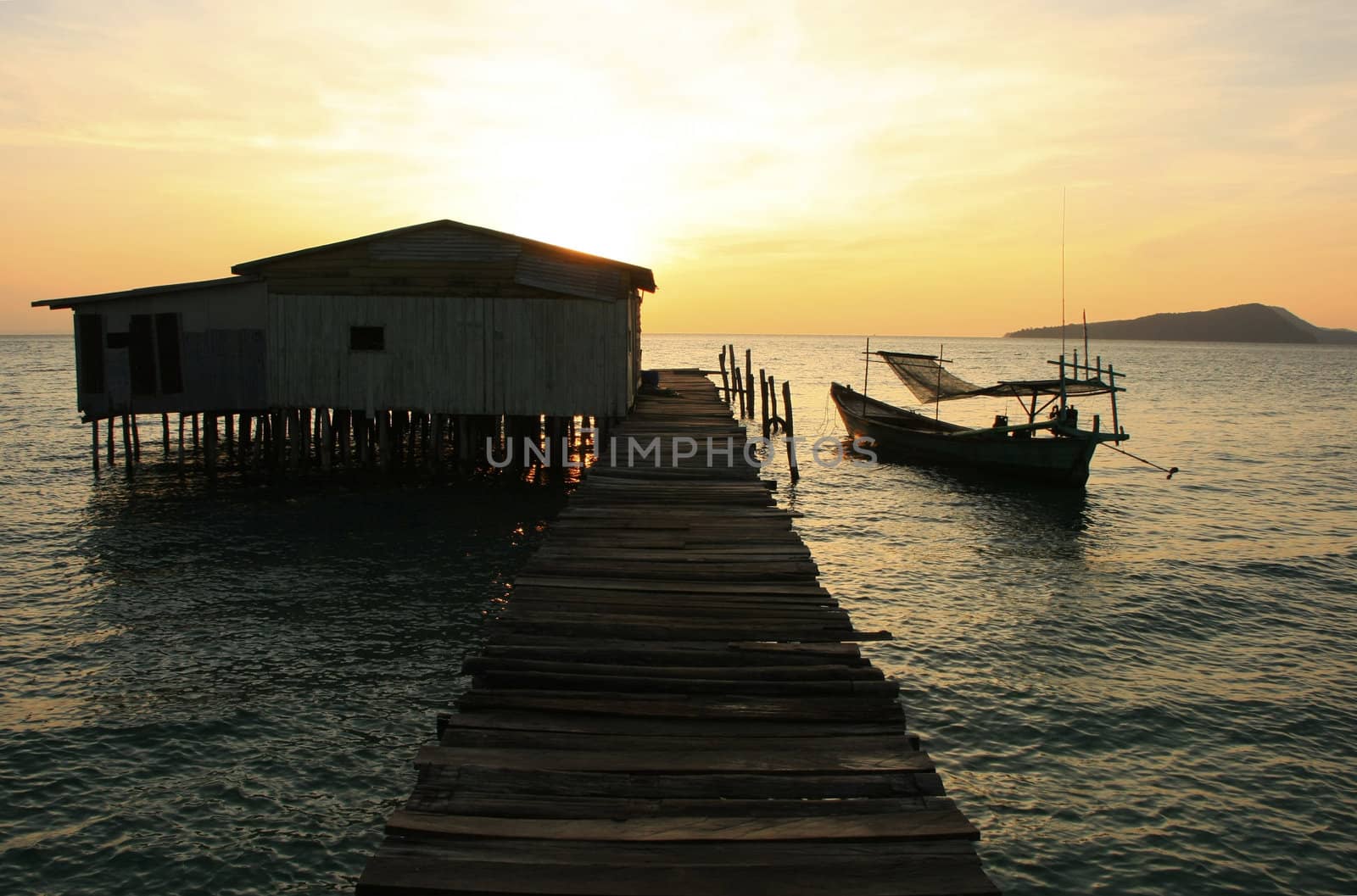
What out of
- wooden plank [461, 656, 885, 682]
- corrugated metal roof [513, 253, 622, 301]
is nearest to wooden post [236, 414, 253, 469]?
corrugated metal roof [513, 253, 622, 301]

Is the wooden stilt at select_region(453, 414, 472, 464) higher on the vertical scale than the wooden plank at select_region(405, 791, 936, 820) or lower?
higher

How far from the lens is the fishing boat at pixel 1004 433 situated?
1029 inches

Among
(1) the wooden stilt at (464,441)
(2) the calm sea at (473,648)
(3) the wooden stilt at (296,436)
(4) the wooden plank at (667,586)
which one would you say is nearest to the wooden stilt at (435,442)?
(1) the wooden stilt at (464,441)

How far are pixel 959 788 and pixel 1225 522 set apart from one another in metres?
18.1

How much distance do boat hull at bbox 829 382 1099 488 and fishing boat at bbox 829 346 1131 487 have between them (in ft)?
0.08

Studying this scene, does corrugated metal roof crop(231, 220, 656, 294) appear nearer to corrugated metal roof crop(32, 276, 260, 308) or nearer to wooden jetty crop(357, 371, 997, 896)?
corrugated metal roof crop(32, 276, 260, 308)

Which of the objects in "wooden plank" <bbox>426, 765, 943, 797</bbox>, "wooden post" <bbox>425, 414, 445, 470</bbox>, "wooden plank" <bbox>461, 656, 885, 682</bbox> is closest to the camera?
"wooden plank" <bbox>426, 765, 943, 797</bbox>

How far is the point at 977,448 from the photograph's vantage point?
28.8m

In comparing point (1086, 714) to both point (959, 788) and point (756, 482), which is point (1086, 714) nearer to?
point (959, 788)

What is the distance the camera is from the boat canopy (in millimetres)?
26516

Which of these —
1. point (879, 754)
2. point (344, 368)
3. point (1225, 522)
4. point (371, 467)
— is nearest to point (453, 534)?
point (344, 368)

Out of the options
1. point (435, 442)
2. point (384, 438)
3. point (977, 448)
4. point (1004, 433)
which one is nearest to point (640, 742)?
point (435, 442)

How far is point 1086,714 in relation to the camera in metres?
10.8

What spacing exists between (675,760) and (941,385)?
92.9 ft
